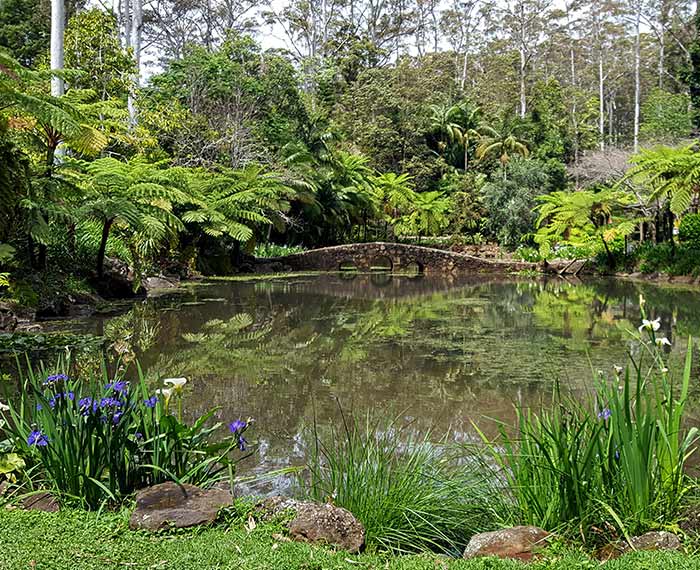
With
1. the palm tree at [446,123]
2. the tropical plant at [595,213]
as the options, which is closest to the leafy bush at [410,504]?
the tropical plant at [595,213]

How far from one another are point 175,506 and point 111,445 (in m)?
0.34

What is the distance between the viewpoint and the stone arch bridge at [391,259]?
64.7 feet

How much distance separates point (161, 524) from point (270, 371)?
369 centimetres

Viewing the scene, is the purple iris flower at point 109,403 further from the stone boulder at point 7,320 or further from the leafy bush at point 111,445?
the stone boulder at point 7,320

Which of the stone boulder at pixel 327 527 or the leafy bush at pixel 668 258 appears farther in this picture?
the leafy bush at pixel 668 258

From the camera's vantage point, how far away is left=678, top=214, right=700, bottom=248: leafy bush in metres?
16.4

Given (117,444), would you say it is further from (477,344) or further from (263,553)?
(477,344)

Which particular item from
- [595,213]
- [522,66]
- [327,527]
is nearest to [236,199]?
[595,213]

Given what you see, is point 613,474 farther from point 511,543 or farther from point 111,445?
point 111,445

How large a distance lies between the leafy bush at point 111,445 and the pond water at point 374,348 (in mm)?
799

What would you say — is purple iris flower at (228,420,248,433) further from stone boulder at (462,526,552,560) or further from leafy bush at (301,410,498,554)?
stone boulder at (462,526,552,560)

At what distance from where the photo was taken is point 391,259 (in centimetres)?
2059

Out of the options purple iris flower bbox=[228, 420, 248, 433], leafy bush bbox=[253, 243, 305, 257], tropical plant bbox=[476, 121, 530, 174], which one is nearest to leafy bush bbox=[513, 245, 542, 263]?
tropical plant bbox=[476, 121, 530, 174]

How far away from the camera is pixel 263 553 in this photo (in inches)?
80.0
